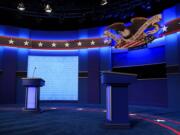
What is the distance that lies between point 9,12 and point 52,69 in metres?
4.16

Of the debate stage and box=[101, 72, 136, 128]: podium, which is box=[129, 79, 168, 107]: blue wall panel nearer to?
the debate stage

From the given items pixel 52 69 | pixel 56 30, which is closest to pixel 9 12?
pixel 56 30

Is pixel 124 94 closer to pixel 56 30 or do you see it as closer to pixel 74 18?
pixel 74 18

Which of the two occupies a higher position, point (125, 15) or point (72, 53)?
point (125, 15)

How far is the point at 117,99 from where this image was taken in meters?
5.36

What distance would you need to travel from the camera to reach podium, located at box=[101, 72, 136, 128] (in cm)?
529

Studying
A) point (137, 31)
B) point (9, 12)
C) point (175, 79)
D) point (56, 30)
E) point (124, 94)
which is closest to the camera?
point (124, 94)

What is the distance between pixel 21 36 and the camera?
521 inches

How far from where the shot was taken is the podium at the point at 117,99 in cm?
529

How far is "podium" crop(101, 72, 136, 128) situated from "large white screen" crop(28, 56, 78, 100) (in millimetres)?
8118

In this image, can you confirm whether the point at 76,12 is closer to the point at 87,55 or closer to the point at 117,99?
the point at 87,55

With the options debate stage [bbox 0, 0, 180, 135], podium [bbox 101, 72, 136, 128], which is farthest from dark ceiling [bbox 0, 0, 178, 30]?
podium [bbox 101, 72, 136, 128]

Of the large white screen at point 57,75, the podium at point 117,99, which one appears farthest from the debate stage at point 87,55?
the podium at point 117,99

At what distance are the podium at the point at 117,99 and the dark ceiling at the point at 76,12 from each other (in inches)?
231
